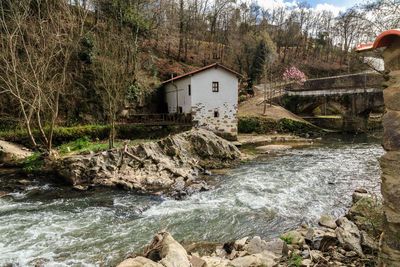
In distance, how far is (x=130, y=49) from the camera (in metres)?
21.5

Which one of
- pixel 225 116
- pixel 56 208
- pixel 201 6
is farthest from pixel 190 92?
pixel 201 6

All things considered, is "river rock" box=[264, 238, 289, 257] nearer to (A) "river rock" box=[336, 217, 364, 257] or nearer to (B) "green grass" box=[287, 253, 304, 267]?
(B) "green grass" box=[287, 253, 304, 267]

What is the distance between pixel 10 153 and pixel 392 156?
18.3m

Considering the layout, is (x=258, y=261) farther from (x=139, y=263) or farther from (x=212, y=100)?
(x=212, y=100)

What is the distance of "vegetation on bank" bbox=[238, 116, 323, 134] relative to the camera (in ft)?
87.4

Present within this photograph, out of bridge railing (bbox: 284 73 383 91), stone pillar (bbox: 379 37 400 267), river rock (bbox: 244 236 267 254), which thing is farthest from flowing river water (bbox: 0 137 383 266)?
bridge railing (bbox: 284 73 383 91)

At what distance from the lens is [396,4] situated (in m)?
8.10

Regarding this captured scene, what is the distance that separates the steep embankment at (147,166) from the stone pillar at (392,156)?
795 centimetres

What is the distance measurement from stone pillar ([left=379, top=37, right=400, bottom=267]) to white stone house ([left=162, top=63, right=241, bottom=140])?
63.0ft

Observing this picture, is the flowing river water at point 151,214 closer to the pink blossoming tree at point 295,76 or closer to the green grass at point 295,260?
the green grass at point 295,260

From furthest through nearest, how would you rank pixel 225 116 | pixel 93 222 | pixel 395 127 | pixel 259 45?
1. pixel 259 45
2. pixel 225 116
3. pixel 93 222
4. pixel 395 127

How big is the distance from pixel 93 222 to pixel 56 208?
2.16m

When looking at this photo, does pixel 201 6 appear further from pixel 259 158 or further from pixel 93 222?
pixel 93 222

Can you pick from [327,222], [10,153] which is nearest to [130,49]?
[10,153]
